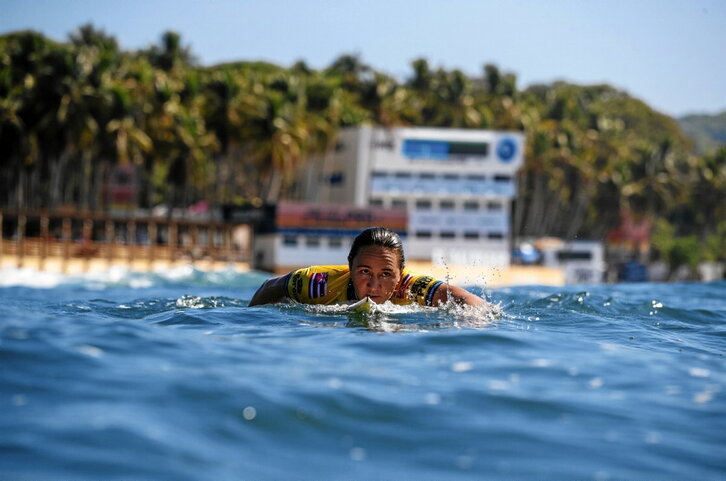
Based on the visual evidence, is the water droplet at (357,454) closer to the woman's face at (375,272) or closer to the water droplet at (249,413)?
the water droplet at (249,413)

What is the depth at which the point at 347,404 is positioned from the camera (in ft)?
14.7

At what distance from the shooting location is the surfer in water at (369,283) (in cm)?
786

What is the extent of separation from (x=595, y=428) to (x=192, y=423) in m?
1.91

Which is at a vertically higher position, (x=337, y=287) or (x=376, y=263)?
(x=376, y=263)

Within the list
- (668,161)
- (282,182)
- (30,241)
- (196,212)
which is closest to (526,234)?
(668,161)

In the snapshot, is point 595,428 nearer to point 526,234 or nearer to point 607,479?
point 607,479

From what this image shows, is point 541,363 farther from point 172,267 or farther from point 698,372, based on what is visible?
point 172,267

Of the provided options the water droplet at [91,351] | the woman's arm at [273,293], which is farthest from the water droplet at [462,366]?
the woman's arm at [273,293]

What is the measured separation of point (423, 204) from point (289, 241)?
17.0m

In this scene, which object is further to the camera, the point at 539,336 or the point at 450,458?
the point at 539,336

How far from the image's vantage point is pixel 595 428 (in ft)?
14.4

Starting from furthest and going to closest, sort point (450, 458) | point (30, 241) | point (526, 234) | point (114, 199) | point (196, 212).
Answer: point (526, 234), point (114, 199), point (196, 212), point (30, 241), point (450, 458)

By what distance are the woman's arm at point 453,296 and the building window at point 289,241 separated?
164 ft

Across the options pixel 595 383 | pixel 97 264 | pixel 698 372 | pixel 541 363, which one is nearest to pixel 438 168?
pixel 97 264
